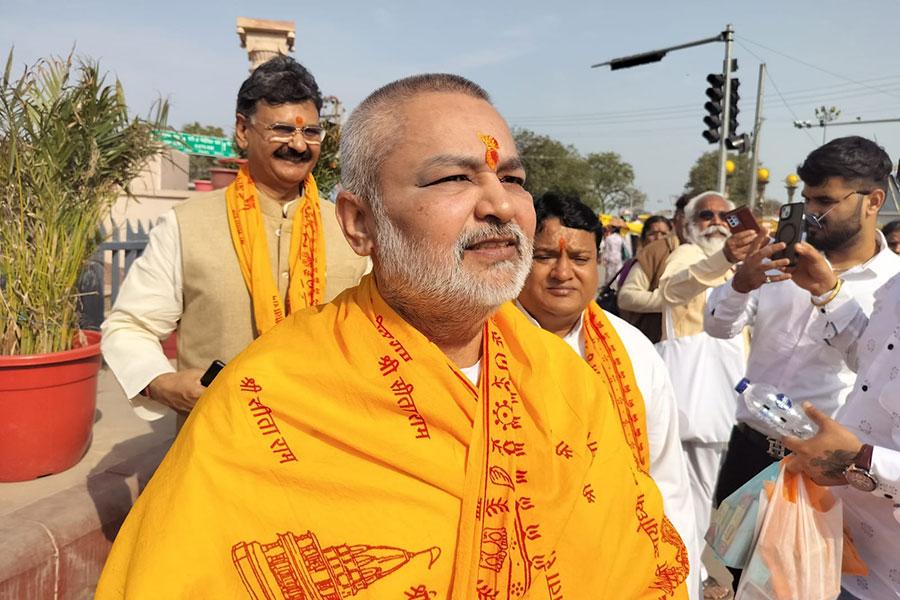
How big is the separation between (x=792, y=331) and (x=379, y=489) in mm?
2609

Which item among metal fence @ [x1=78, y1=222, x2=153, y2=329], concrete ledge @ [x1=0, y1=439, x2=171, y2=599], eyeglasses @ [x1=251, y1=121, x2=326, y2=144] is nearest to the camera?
eyeglasses @ [x1=251, y1=121, x2=326, y2=144]

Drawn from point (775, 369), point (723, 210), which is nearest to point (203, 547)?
point (775, 369)

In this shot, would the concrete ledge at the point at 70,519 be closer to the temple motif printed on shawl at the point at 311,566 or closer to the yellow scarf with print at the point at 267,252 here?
the yellow scarf with print at the point at 267,252

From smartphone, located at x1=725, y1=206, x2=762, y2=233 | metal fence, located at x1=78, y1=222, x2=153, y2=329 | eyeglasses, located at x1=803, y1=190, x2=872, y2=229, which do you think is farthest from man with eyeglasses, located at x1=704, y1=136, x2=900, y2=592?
metal fence, located at x1=78, y1=222, x2=153, y2=329

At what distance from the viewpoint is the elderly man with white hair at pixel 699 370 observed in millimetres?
3922

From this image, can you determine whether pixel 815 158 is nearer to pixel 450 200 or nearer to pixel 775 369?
pixel 775 369

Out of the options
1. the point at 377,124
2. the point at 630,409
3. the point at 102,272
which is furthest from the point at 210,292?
the point at 102,272

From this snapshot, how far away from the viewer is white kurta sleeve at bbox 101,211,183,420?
2279mm

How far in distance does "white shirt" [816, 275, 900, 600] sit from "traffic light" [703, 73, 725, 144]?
12.7 metres

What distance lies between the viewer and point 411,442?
58.2 inches

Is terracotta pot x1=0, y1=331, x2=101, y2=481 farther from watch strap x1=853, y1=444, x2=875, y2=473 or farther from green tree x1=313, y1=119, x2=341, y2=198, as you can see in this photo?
watch strap x1=853, y1=444, x2=875, y2=473

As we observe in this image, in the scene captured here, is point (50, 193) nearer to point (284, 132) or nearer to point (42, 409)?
point (42, 409)

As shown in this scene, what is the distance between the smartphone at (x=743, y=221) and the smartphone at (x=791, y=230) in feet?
0.71

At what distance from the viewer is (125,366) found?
7.47ft
